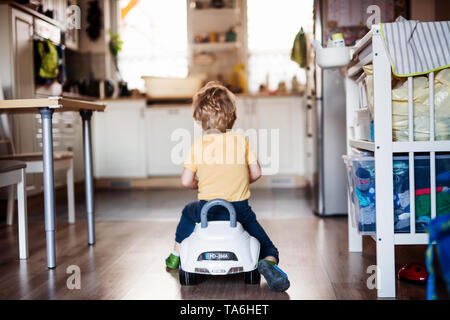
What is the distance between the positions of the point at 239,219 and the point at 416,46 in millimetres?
848

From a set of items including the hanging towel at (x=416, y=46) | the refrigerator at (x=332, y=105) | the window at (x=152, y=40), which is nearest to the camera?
the hanging towel at (x=416, y=46)

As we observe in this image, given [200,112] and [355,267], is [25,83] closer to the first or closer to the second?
[200,112]

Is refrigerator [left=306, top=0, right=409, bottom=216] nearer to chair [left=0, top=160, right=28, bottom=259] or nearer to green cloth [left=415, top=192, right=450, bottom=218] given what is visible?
green cloth [left=415, top=192, right=450, bottom=218]

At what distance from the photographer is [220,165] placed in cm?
174

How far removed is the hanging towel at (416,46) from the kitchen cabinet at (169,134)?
124 inches

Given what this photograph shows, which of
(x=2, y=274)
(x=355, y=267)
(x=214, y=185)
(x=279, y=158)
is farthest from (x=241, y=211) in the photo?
(x=279, y=158)

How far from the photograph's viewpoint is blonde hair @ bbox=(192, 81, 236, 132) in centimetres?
180

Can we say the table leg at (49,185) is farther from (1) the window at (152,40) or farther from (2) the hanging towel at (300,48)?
(1) the window at (152,40)

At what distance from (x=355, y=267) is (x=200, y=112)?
0.86 metres

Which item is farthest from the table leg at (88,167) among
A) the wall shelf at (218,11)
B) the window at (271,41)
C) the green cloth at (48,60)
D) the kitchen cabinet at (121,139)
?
the wall shelf at (218,11)

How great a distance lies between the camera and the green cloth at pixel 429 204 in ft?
5.18
